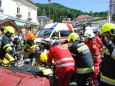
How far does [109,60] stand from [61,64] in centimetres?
190

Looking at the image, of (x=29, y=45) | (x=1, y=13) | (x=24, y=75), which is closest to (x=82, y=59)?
(x=24, y=75)

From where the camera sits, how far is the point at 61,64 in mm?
7277

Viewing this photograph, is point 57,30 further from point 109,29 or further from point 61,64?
point 109,29

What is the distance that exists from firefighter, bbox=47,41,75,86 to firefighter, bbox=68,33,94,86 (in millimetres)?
269

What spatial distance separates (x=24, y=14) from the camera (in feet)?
148

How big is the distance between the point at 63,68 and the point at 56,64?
0.64 ft

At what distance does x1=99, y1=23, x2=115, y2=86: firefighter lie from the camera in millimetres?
5477

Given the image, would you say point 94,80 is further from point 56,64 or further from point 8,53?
point 8,53

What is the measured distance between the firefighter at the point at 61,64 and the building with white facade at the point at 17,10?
2765cm

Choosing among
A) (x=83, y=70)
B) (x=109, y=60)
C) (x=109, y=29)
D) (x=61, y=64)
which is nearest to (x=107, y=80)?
(x=109, y=60)

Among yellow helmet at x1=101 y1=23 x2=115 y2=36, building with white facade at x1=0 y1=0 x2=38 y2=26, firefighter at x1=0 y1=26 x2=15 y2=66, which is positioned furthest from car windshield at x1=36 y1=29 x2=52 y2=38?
yellow helmet at x1=101 y1=23 x2=115 y2=36

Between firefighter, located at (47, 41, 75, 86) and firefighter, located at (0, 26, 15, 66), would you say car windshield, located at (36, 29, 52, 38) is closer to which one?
firefighter, located at (0, 26, 15, 66)

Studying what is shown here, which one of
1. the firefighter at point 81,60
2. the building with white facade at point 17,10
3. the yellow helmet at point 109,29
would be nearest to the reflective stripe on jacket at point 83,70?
the firefighter at point 81,60

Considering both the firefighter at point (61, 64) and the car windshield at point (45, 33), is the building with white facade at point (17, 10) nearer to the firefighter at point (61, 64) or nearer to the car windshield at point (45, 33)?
the car windshield at point (45, 33)
